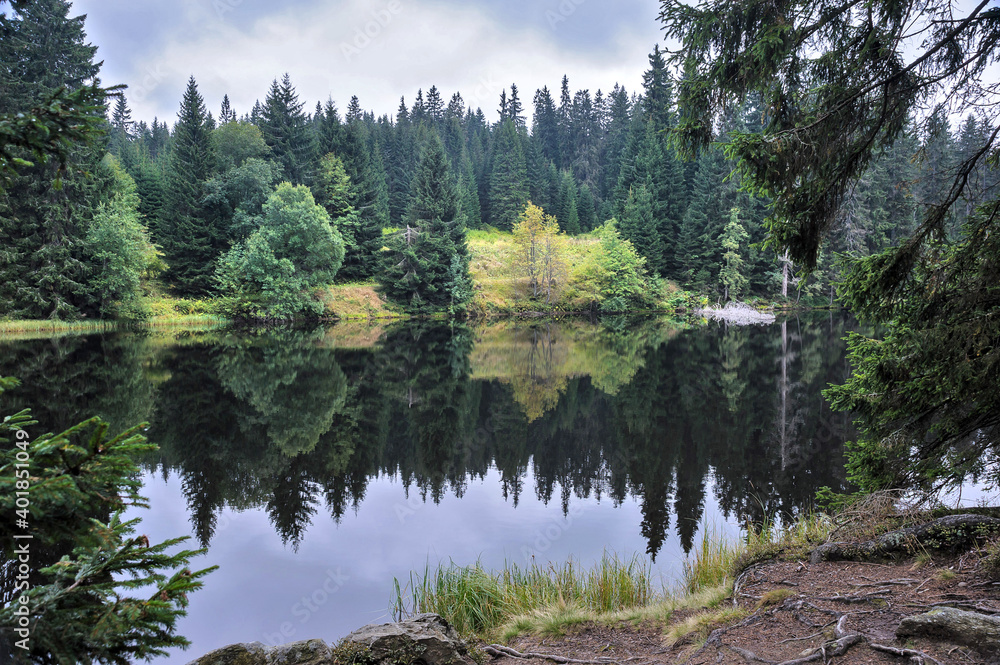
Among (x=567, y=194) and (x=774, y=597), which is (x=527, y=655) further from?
(x=567, y=194)

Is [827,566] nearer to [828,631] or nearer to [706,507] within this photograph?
[828,631]

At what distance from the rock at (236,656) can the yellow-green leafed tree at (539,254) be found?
4070 cm

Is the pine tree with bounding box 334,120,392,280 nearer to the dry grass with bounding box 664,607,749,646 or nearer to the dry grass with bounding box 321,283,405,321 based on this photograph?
the dry grass with bounding box 321,283,405,321

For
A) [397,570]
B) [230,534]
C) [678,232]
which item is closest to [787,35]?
[397,570]

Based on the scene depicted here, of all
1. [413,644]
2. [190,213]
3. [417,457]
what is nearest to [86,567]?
[413,644]

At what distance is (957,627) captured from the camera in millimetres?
3062

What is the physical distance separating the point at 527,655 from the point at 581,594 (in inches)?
54.8

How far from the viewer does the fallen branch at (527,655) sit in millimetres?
4128

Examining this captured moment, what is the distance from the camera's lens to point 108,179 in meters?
33.2

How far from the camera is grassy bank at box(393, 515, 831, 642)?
4.98 metres

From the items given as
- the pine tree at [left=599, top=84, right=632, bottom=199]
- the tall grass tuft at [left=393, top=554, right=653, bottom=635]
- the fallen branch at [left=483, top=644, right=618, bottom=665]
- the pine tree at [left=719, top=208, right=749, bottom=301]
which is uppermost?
the pine tree at [left=599, top=84, right=632, bottom=199]

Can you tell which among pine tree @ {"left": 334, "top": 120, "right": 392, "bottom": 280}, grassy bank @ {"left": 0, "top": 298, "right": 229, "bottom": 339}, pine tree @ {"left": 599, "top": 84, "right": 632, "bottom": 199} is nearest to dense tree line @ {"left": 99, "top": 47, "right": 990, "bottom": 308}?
pine tree @ {"left": 334, "top": 120, "right": 392, "bottom": 280}

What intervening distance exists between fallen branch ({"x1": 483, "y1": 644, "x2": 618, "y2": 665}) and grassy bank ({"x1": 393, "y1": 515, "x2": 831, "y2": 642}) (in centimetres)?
42

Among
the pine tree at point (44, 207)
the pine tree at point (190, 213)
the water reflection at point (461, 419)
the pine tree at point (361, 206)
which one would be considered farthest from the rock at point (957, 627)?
the pine tree at point (361, 206)
